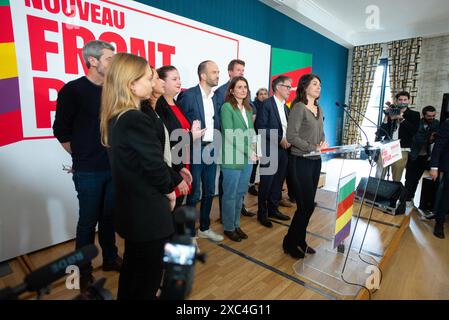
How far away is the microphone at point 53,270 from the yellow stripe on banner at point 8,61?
187cm

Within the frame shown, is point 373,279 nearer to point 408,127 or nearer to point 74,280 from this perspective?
point 74,280

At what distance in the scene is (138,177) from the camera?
1.05 meters

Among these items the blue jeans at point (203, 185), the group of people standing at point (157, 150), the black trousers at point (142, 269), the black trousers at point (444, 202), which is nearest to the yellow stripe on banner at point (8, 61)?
the group of people standing at point (157, 150)

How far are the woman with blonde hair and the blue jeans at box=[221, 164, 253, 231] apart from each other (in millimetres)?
1156

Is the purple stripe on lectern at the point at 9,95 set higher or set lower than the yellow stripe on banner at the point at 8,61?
lower

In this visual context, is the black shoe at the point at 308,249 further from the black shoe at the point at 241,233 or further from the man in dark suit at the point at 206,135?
the man in dark suit at the point at 206,135

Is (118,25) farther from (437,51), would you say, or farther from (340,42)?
(437,51)

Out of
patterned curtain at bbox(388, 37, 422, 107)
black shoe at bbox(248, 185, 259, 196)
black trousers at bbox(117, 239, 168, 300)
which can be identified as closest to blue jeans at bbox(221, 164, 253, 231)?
black trousers at bbox(117, 239, 168, 300)

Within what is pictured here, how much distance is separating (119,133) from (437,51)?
24.2 ft

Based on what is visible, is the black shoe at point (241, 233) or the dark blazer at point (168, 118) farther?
the black shoe at point (241, 233)

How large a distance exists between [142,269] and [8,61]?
1.81 m

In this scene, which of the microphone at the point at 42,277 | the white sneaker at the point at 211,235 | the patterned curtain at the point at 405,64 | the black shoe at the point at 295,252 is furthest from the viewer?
the patterned curtain at the point at 405,64

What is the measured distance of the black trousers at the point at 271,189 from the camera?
8.75ft

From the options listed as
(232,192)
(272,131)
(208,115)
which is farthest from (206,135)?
(272,131)
